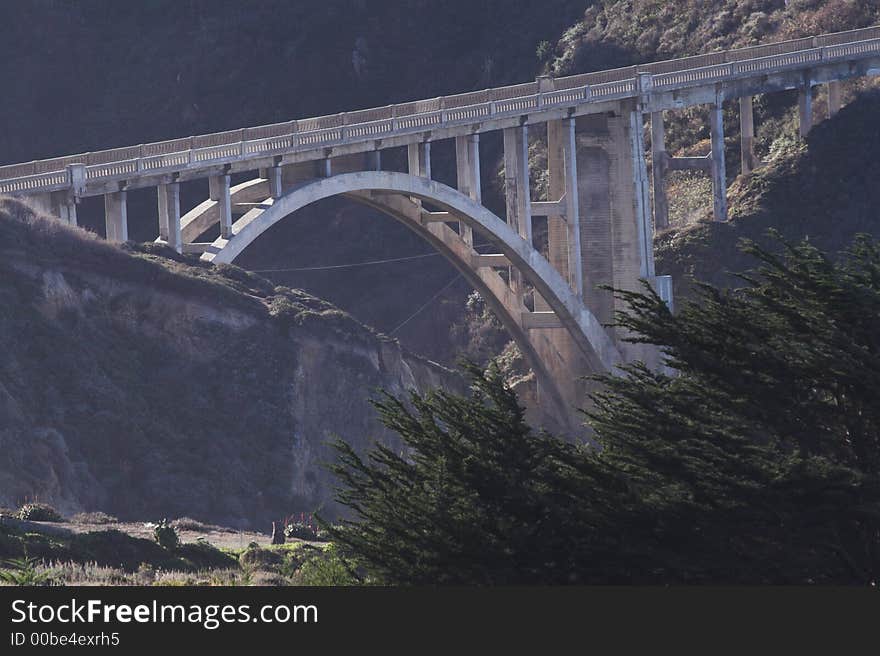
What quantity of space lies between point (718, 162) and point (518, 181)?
15.6 m

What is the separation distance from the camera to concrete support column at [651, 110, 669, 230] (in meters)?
77.8

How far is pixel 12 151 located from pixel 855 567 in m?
95.3

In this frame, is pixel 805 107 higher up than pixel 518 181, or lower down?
higher up

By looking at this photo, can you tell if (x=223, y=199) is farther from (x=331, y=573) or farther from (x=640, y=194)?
(x=331, y=573)

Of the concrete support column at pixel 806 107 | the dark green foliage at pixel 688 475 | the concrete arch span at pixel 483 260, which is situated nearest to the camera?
the dark green foliage at pixel 688 475

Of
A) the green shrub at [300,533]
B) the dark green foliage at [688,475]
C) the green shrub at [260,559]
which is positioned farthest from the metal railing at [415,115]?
the dark green foliage at [688,475]

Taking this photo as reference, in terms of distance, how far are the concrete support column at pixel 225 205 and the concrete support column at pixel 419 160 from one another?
807 centimetres

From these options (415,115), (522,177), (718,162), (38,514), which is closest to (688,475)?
(38,514)

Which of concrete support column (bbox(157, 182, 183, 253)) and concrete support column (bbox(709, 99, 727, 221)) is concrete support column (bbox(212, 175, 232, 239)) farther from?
concrete support column (bbox(709, 99, 727, 221))

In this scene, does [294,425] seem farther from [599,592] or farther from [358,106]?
[358,106]

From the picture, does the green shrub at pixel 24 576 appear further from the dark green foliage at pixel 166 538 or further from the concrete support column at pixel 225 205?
the concrete support column at pixel 225 205

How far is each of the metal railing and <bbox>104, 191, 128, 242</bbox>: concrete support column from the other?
0.97 m

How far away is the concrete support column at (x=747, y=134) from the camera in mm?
82831

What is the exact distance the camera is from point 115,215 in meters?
58.4
